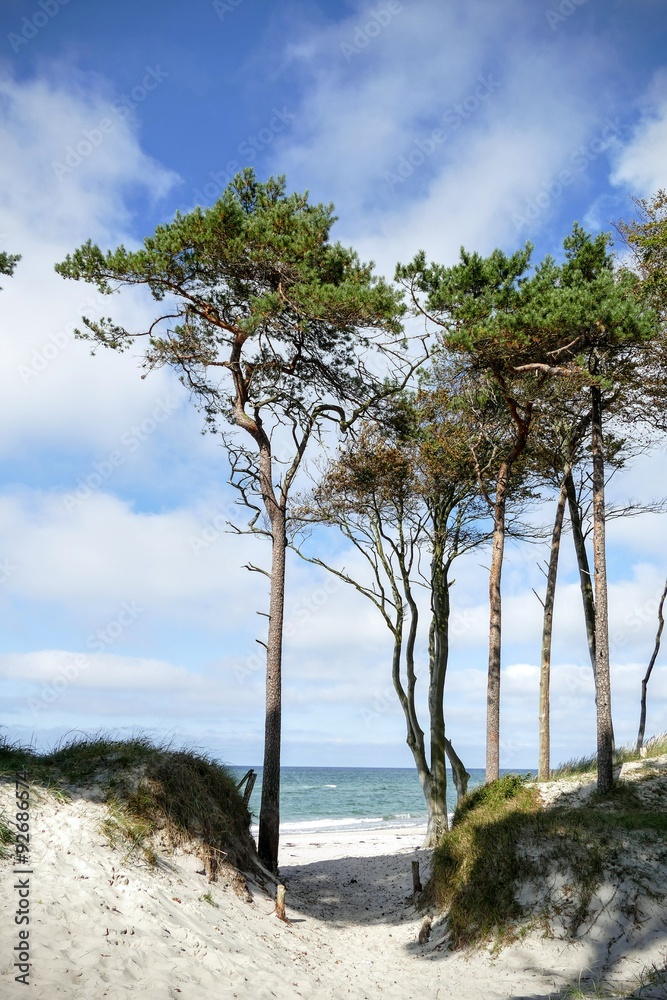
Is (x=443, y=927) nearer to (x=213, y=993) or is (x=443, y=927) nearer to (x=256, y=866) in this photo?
(x=256, y=866)

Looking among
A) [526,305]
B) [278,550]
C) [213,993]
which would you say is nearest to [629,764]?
[278,550]

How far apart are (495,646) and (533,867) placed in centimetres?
697

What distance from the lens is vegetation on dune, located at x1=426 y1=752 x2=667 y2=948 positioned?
10.8 m

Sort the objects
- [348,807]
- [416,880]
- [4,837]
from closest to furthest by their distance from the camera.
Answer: [4,837], [416,880], [348,807]

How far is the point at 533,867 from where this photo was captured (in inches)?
448

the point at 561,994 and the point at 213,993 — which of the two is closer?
the point at 213,993

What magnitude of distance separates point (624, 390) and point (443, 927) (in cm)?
1426

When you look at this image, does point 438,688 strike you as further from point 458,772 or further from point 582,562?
point 582,562

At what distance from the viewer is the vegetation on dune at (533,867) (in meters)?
10.8

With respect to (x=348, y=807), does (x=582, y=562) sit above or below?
above

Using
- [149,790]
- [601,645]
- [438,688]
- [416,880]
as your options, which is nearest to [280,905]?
[149,790]

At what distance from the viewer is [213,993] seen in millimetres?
8086

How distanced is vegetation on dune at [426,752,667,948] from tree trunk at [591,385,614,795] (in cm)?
152

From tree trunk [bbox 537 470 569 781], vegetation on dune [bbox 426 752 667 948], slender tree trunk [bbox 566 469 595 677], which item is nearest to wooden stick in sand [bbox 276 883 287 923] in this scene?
vegetation on dune [bbox 426 752 667 948]
